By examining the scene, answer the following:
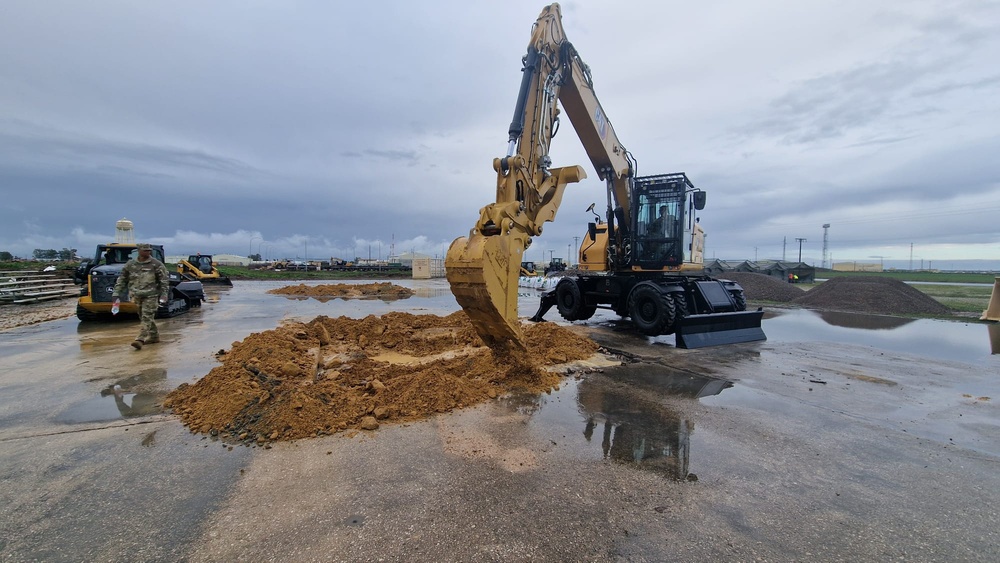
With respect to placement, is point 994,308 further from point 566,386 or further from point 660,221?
point 566,386

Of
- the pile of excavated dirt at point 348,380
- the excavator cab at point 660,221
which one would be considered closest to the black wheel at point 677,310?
the excavator cab at point 660,221

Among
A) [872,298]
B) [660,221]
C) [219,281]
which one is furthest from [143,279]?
[219,281]

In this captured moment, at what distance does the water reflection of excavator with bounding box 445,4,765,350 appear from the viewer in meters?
5.40

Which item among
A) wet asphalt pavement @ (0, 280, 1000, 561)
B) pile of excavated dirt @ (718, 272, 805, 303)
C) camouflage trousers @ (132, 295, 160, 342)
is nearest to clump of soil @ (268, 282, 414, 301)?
camouflage trousers @ (132, 295, 160, 342)

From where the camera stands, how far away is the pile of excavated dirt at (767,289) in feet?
67.3

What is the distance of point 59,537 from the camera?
8.62ft

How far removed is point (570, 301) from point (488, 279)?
7.77m

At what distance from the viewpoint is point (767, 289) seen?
21.9 m

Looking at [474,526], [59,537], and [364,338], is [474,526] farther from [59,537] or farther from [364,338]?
[364,338]

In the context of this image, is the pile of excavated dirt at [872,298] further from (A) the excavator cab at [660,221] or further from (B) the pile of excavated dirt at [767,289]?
(A) the excavator cab at [660,221]

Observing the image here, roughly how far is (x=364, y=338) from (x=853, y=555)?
7.83 m

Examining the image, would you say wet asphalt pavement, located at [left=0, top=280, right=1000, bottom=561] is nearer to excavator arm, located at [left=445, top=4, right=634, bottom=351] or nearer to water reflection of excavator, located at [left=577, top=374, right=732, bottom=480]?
water reflection of excavator, located at [left=577, top=374, right=732, bottom=480]

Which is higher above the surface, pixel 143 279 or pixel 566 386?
pixel 143 279

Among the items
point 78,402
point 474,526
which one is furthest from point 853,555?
point 78,402
